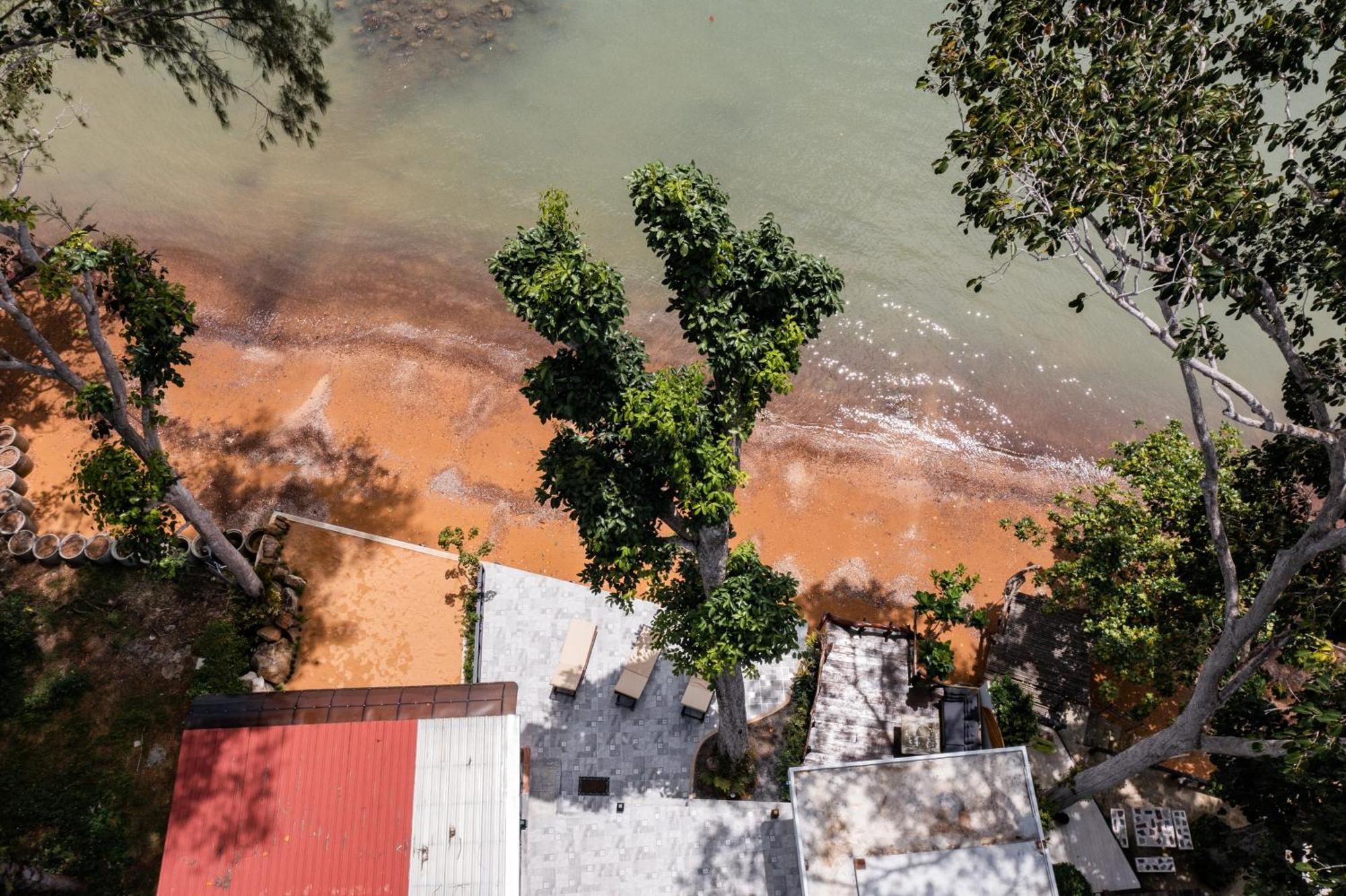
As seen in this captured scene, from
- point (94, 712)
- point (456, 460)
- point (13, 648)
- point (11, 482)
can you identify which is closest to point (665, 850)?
point (456, 460)

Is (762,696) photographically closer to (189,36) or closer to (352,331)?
(352,331)

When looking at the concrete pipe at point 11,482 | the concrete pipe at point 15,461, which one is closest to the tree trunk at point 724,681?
the concrete pipe at point 11,482

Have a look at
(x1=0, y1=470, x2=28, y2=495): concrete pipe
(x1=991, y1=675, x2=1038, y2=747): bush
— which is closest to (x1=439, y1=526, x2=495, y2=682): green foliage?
(x1=0, y1=470, x2=28, y2=495): concrete pipe

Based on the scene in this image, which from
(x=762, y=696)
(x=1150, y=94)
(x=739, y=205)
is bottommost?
(x=762, y=696)

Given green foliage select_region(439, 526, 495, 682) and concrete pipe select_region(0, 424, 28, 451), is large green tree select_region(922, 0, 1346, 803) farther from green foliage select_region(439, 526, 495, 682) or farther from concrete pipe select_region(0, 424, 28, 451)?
concrete pipe select_region(0, 424, 28, 451)

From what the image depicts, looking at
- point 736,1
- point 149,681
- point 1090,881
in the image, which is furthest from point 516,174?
point 1090,881

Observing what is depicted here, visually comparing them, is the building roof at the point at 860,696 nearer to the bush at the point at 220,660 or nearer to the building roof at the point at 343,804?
the building roof at the point at 343,804
